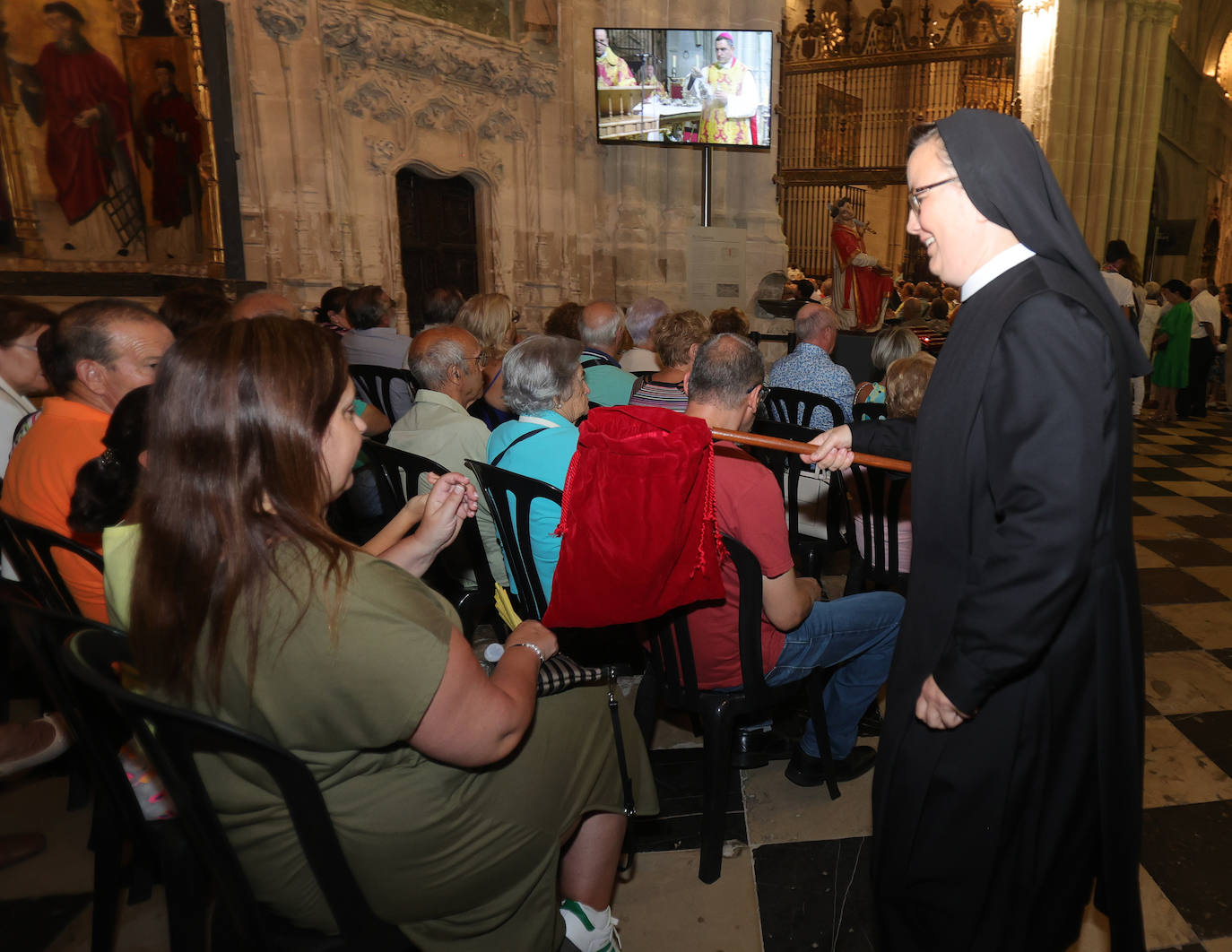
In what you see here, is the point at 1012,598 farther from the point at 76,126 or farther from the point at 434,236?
the point at 434,236

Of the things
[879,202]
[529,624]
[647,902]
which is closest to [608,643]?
[647,902]

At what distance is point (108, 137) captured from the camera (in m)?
6.05

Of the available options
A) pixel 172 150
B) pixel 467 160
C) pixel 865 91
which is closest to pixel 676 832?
pixel 172 150

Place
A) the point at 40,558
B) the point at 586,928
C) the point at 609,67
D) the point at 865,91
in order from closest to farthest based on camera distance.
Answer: the point at 586,928 < the point at 40,558 < the point at 609,67 < the point at 865,91


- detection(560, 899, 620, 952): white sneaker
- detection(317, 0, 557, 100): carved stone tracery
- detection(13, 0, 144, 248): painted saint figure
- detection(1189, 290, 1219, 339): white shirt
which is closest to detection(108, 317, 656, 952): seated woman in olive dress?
detection(560, 899, 620, 952): white sneaker

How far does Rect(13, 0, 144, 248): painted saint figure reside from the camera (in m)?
5.61

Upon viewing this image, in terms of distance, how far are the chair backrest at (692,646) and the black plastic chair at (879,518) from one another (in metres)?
0.88

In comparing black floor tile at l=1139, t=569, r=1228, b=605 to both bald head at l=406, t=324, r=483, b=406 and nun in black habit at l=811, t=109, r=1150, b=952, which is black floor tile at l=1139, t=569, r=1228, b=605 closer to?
nun in black habit at l=811, t=109, r=1150, b=952

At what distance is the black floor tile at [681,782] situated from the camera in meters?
2.25

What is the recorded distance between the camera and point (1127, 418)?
1.19 metres

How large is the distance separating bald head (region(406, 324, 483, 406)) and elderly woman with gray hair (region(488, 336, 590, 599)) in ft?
2.30

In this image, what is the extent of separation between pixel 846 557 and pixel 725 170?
668 cm

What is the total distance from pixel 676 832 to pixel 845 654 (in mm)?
655

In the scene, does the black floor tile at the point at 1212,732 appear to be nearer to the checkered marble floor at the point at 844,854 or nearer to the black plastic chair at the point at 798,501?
the checkered marble floor at the point at 844,854
